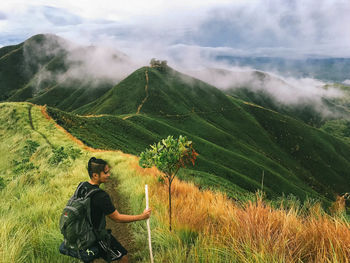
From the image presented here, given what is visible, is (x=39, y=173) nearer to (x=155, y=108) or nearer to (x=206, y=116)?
(x=155, y=108)

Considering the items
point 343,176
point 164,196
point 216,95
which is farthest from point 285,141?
point 164,196

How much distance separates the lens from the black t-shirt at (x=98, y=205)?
3.14m

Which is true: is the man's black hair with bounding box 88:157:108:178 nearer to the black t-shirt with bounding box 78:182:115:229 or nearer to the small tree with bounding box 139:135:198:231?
the black t-shirt with bounding box 78:182:115:229

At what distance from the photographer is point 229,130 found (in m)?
102

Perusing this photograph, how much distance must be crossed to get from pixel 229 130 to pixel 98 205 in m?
103

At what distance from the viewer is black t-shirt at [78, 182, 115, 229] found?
3145mm

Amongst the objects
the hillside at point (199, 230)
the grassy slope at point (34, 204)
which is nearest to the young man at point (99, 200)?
the hillside at point (199, 230)

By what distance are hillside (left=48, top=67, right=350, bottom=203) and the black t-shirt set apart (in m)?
48.1

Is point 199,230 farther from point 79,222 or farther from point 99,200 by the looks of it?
point 79,222

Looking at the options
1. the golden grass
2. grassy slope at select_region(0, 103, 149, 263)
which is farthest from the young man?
the golden grass

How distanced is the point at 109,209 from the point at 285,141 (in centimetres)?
13014

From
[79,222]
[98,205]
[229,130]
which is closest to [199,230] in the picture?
[98,205]

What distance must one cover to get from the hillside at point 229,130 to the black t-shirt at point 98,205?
48138mm

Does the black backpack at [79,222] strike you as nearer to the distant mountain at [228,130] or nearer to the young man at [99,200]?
the young man at [99,200]
